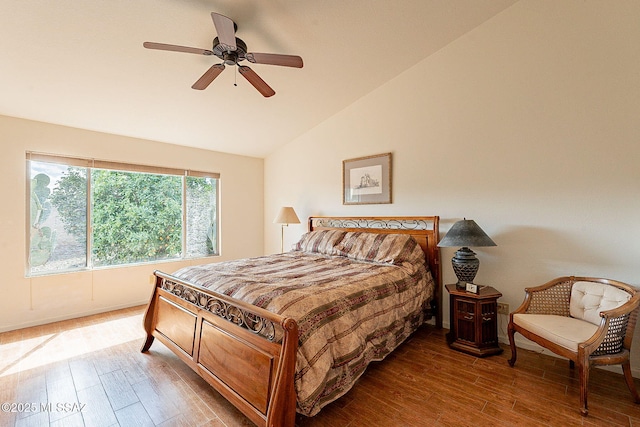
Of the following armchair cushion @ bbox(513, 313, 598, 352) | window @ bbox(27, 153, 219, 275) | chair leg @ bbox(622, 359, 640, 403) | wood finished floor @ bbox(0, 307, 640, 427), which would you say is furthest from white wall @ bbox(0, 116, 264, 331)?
chair leg @ bbox(622, 359, 640, 403)

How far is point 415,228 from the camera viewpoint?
11.6 ft

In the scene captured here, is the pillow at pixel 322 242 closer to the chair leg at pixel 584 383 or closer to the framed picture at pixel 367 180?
the framed picture at pixel 367 180

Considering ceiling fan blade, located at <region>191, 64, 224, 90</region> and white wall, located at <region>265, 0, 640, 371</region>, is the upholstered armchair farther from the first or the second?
ceiling fan blade, located at <region>191, 64, 224, 90</region>

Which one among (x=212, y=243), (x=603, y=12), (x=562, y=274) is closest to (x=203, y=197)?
(x=212, y=243)

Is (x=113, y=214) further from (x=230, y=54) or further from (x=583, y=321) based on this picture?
(x=583, y=321)

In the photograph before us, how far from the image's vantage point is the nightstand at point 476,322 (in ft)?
8.57

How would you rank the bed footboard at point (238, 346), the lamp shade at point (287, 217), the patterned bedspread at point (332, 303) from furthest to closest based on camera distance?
the lamp shade at point (287, 217) < the patterned bedspread at point (332, 303) < the bed footboard at point (238, 346)

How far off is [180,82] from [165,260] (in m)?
2.77

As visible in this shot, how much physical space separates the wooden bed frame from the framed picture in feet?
8.35

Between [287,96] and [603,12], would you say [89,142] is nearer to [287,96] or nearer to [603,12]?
[287,96]

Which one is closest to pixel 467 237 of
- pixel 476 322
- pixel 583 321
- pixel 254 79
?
pixel 476 322

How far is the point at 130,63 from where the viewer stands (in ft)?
8.75

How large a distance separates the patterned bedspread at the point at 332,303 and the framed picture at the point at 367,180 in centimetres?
99

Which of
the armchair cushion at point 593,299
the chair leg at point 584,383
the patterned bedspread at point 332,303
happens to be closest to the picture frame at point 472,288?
the patterned bedspread at point 332,303
